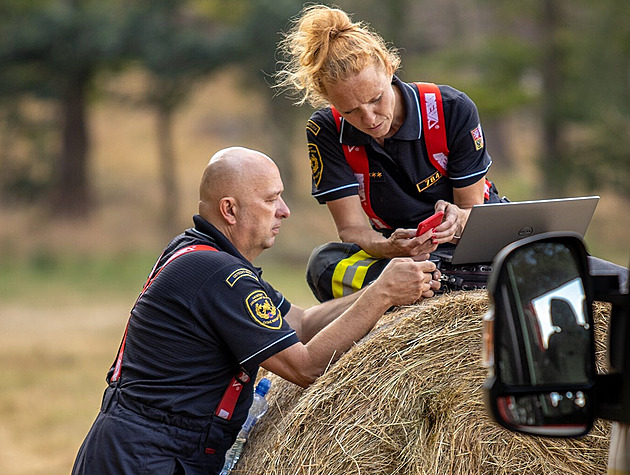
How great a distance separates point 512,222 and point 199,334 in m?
1.23

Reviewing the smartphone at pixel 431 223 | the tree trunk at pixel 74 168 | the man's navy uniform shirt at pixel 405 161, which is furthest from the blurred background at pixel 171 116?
the smartphone at pixel 431 223

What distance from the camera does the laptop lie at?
10.6 ft

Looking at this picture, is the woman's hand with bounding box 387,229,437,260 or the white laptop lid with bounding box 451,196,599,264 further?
the woman's hand with bounding box 387,229,437,260

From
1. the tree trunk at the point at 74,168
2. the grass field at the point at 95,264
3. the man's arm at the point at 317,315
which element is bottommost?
the grass field at the point at 95,264

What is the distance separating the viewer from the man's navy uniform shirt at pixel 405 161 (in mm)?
3734

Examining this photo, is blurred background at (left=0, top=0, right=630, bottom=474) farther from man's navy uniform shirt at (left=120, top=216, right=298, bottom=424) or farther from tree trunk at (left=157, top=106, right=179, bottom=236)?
man's navy uniform shirt at (left=120, top=216, right=298, bottom=424)

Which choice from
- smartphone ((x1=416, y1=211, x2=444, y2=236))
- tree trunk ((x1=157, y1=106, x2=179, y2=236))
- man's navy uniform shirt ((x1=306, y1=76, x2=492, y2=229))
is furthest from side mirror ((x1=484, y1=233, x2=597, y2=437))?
tree trunk ((x1=157, y1=106, x2=179, y2=236))

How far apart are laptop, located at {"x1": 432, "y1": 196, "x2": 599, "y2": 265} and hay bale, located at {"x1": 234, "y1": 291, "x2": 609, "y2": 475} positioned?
17cm

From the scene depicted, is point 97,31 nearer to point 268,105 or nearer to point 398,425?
point 268,105

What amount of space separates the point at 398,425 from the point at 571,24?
18.8m

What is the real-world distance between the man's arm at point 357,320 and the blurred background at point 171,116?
968 centimetres

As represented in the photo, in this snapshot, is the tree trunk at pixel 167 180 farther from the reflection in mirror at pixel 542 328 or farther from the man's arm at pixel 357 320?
the reflection in mirror at pixel 542 328

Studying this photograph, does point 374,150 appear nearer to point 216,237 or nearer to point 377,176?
point 377,176

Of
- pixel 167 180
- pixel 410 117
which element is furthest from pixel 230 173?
pixel 167 180
